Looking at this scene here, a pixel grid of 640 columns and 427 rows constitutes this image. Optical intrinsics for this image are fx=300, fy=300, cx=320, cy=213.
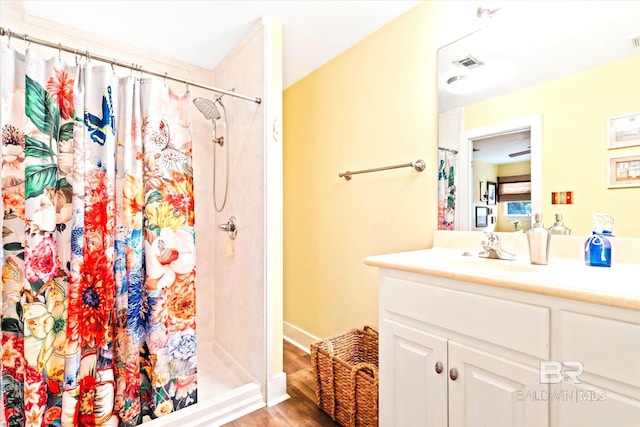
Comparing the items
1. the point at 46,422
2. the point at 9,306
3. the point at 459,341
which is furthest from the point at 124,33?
the point at 459,341

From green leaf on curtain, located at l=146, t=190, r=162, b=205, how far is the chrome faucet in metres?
1.50

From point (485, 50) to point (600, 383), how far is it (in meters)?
1.40

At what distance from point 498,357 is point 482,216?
2.45 ft

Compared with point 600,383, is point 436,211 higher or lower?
higher

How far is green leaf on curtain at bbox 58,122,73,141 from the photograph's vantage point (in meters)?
1.26

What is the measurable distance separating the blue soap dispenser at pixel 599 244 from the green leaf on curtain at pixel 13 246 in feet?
7.22

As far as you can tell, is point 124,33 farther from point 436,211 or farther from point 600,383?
point 600,383

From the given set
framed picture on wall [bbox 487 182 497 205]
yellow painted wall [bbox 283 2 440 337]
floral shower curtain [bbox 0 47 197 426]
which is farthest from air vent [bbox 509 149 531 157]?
floral shower curtain [bbox 0 47 197 426]

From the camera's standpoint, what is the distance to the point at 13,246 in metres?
1.23

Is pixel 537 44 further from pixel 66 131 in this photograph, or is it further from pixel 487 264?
pixel 66 131

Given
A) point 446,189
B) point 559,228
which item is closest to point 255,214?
point 446,189

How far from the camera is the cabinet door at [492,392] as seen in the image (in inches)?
32.4

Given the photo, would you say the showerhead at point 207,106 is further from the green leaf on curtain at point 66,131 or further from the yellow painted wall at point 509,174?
the yellow painted wall at point 509,174

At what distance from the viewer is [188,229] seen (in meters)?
1.52
